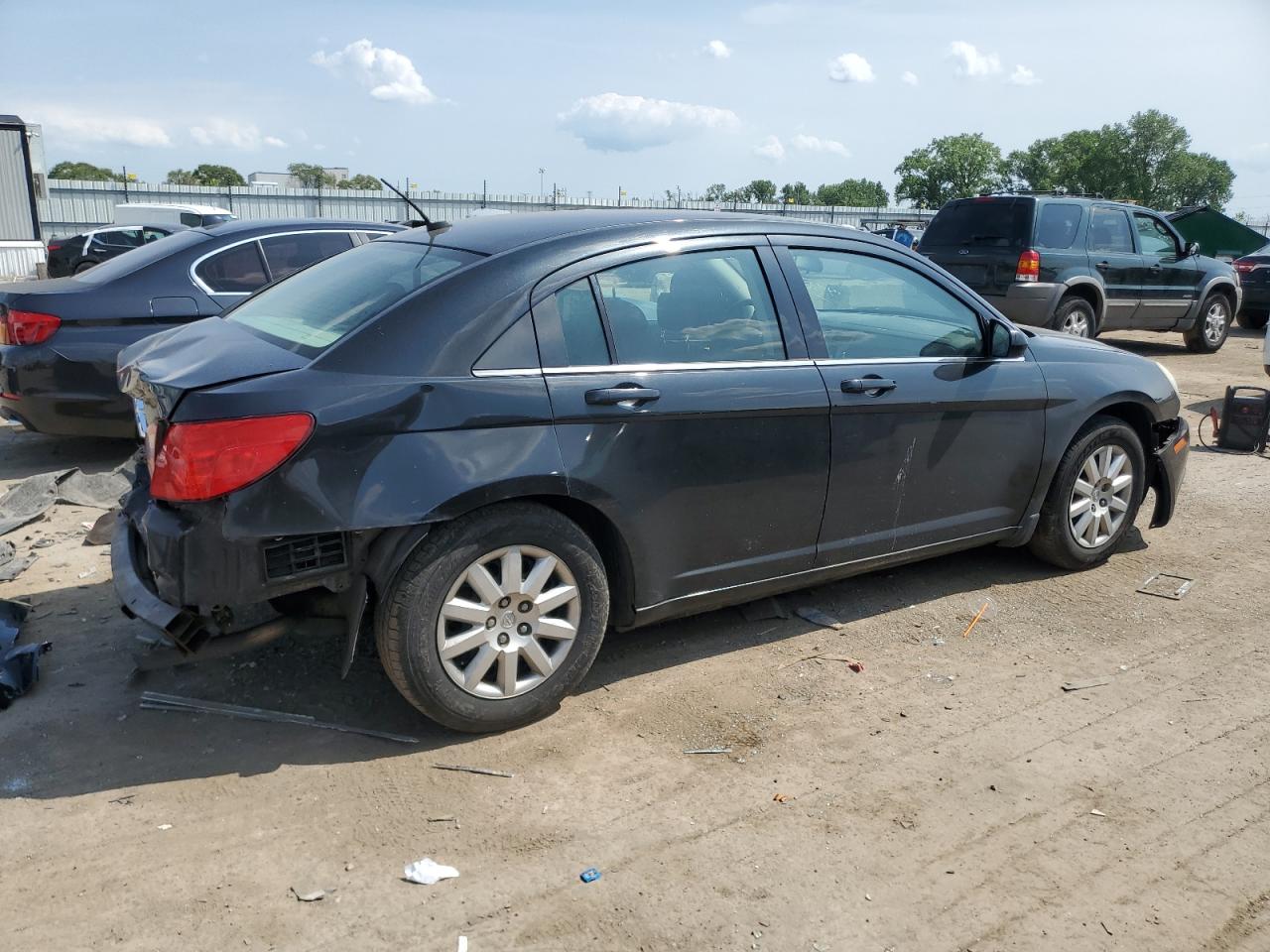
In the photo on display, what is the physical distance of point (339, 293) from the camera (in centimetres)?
386

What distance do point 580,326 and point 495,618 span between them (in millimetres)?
1051

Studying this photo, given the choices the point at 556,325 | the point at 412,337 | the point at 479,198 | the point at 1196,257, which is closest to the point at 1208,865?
the point at 556,325

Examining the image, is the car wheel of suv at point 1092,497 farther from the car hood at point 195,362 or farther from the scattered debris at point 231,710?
the car hood at point 195,362

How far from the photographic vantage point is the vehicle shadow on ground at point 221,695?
3.40 metres

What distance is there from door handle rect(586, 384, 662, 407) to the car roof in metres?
0.58

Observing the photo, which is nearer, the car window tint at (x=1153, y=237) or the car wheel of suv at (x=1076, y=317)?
the car wheel of suv at (x=1076, y=317)

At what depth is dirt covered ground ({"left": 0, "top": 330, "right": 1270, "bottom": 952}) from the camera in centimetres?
271

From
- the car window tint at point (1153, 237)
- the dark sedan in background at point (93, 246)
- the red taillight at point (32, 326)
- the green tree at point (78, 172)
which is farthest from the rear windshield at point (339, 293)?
the green tree at point (78, 172)

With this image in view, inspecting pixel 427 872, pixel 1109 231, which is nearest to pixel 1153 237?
pixel 1109 231

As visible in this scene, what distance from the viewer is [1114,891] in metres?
2.85

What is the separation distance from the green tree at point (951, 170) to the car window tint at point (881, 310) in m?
67.9

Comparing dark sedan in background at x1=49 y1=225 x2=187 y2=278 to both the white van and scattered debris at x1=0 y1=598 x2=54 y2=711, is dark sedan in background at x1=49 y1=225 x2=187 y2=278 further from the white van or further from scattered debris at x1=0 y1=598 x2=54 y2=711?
scattered debris at x1=0 y1=598 x2=54 y2=711

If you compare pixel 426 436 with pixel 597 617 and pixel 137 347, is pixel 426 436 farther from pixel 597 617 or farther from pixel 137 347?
pixel 137 347

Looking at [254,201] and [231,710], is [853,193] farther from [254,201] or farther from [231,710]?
[231,710]
